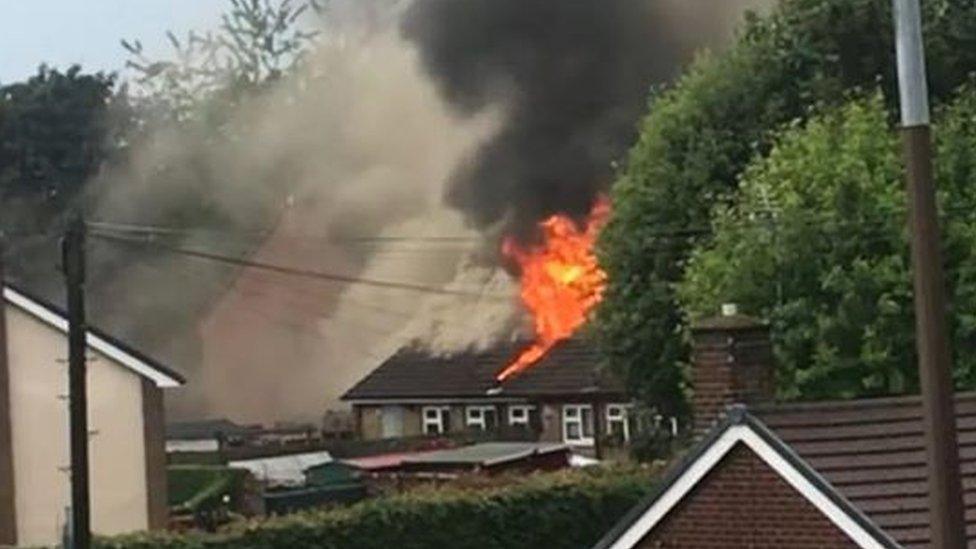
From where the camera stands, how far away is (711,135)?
40.0 m

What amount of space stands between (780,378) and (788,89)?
30.6ft

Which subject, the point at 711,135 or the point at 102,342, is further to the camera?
the point at 711,135

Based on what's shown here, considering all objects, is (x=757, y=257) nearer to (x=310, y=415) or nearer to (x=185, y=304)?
(x=310, y=415)

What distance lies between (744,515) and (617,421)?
113 ft

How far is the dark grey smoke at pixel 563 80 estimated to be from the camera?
174ft

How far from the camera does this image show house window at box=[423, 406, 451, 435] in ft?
187

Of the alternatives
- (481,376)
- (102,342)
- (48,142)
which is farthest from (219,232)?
(102,342)

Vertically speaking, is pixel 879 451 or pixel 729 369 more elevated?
pixel 729 369

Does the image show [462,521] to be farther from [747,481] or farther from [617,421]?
[617,421]

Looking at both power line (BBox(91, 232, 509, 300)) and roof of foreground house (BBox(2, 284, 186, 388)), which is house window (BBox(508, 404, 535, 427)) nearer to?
power line (BBox(91, 232, 509, 300))

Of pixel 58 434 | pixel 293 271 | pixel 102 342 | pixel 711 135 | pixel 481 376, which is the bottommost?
pixel 58 434

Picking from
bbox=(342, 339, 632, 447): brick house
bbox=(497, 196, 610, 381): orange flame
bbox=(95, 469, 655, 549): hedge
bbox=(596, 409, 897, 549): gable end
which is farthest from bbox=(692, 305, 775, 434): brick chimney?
bbox=(497, 196, 610, 381): orange flame

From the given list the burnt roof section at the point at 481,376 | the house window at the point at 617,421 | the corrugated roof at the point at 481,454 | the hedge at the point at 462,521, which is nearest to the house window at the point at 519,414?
the burnt roof section at the point at 481,376

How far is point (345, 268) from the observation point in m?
65.5
